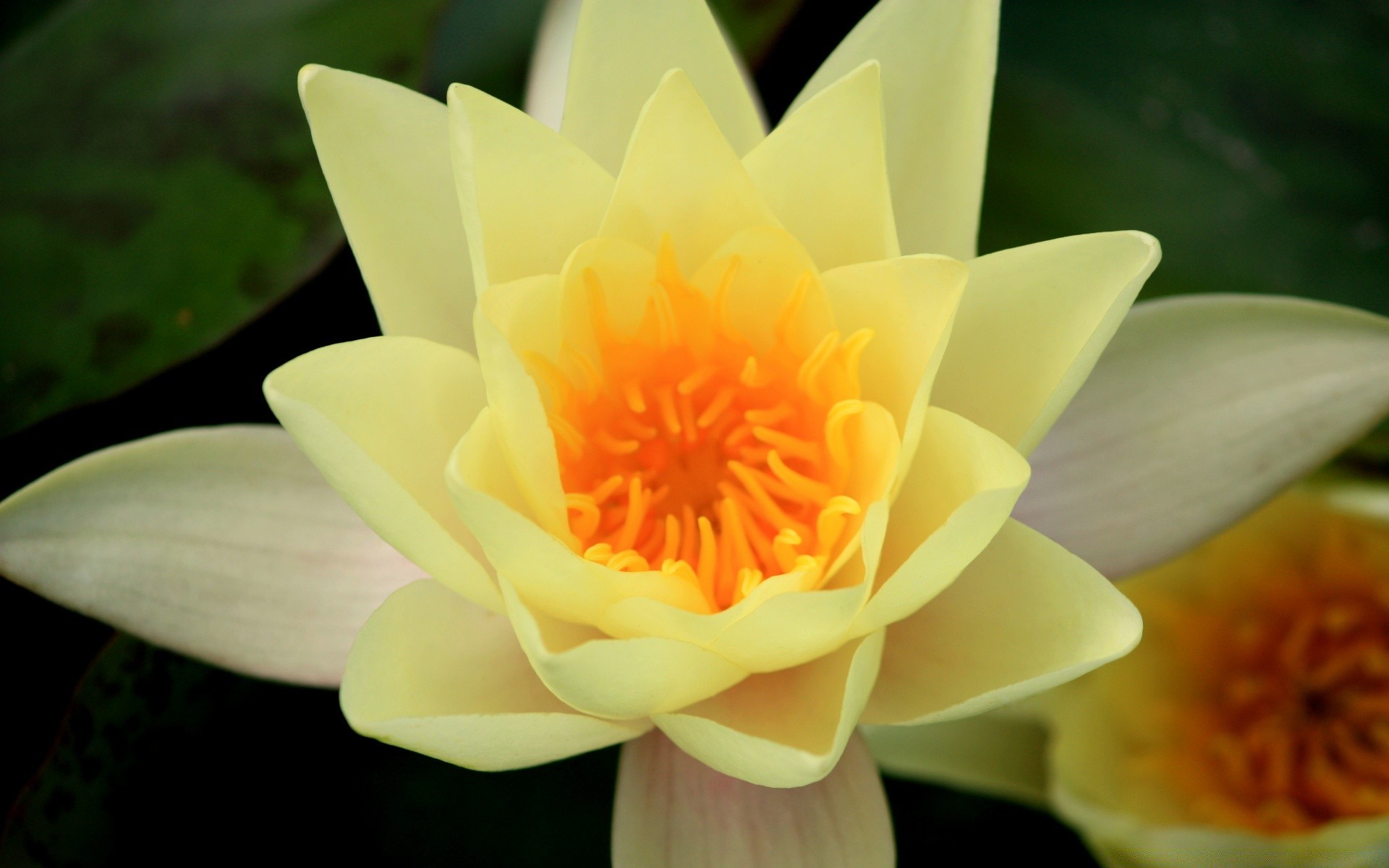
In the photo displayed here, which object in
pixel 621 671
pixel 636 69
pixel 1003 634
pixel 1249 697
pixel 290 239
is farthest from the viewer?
pixel 1249 697

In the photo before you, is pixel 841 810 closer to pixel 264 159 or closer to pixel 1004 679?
pixel 1004 679

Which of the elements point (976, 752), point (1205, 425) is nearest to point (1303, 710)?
point (976, 752)

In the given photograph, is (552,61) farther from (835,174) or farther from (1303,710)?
(1303,710)

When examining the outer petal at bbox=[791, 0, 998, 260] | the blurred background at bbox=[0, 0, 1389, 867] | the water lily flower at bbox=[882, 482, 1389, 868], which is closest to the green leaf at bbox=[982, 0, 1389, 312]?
the blurred background at bbox=[0, 0, 1389, 867]

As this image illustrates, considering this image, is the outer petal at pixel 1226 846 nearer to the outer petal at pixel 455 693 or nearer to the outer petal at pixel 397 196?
the outer petal at pixel 455 693

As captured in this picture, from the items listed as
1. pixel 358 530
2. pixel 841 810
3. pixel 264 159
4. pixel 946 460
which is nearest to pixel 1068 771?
pixel 841 810

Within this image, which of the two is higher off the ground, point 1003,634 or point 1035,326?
point 1035,326

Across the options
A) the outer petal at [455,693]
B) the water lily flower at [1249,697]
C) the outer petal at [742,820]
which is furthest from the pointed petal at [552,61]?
the water lily flower at [1249,697]
